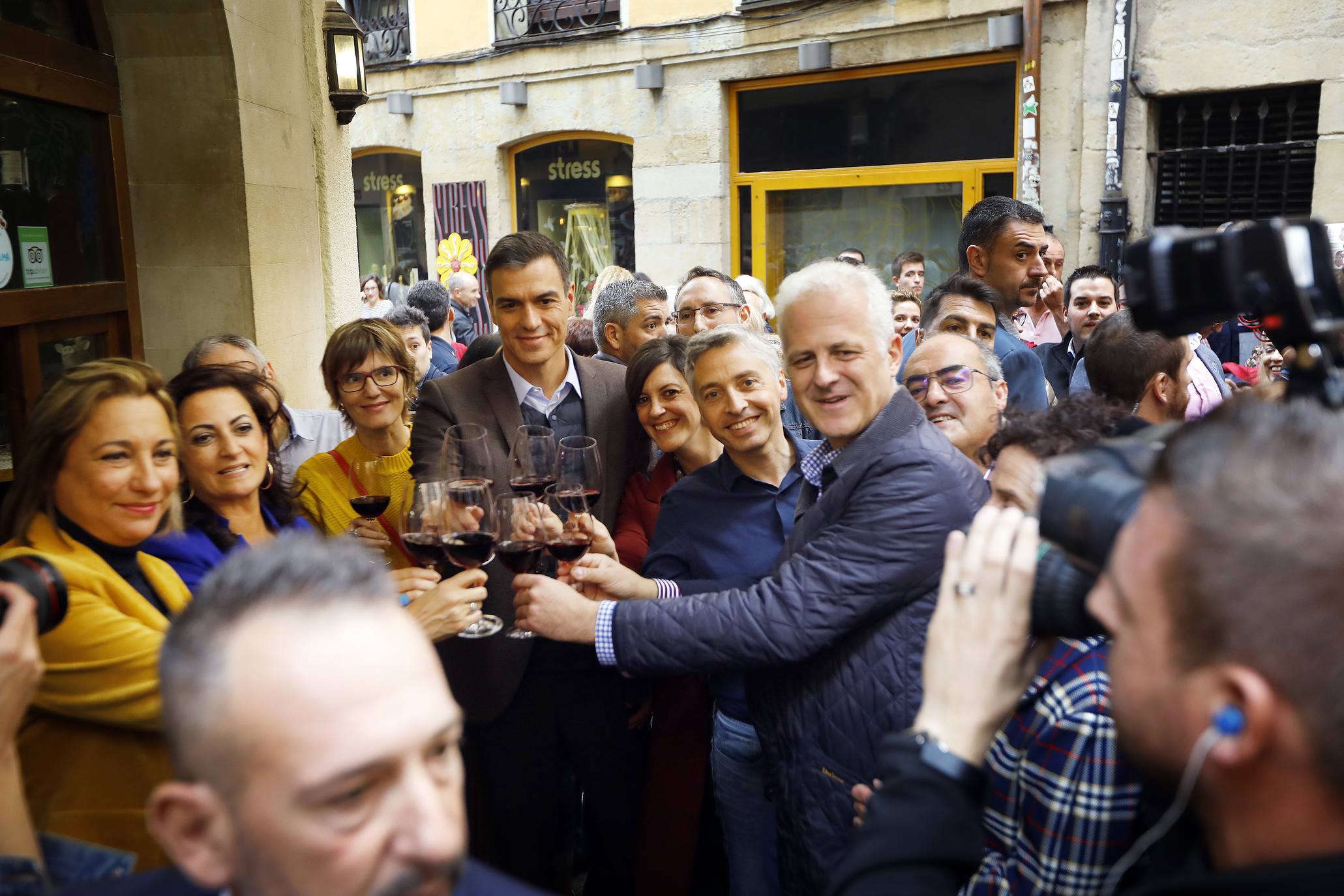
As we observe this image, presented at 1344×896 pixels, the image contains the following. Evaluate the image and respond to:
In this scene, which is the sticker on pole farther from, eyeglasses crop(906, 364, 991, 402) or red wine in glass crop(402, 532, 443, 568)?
eyeglasses crop(906, 364, 991, 402)

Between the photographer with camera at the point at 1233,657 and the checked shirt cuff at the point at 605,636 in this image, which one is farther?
the checked shirt cuff at the point at 605,636

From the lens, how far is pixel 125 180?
176 inches

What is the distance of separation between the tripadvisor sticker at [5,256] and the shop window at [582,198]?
8.50m

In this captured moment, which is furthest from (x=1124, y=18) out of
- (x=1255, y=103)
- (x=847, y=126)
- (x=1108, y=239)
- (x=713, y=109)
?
(x=713, y=109)

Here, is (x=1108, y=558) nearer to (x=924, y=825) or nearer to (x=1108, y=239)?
(x=924, y=825)

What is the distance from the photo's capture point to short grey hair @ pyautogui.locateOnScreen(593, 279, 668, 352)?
17.2 ft

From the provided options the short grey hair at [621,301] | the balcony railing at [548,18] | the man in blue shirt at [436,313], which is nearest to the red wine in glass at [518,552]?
the short grey hair at [621,301]

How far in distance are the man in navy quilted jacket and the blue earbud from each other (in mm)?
1005

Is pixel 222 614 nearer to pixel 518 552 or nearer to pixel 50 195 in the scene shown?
pixel 518 552

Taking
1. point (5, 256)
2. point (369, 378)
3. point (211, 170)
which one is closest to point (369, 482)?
point (369, 378)

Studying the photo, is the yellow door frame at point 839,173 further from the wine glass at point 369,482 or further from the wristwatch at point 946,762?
the wristwatch at point 946,762

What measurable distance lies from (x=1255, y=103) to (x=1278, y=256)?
324 inches

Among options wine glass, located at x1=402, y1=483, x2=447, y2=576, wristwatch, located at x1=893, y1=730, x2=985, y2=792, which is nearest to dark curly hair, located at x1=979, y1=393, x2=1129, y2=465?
wristwatch, located at x1=893, y1=730, x2=985, y2=792

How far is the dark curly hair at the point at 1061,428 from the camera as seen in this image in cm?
194
